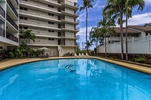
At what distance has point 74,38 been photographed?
41.6m

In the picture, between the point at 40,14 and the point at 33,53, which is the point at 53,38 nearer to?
the point at 40,14

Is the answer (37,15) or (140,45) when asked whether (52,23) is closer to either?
(37,15)

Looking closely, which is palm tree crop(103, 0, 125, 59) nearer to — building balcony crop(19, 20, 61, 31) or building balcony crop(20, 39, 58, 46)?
building balcony crop(19, 20, 61, 31)

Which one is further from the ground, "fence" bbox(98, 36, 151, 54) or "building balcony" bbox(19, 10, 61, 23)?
"building balcony" bbox(19, 10, 61, 23)

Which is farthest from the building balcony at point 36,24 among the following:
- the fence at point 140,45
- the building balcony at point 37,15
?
the fence at point 140,45

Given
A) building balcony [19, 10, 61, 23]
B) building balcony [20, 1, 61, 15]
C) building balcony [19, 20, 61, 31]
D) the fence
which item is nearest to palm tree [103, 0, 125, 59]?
the fence

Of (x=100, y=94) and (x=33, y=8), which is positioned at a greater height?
(x=33, y=8)

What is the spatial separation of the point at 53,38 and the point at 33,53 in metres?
9.72

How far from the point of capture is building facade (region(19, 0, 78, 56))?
34938 mm

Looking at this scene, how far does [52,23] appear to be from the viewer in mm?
39594

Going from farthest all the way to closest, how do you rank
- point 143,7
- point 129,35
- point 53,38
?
point 53,38 < point 129,35 < point 143,7

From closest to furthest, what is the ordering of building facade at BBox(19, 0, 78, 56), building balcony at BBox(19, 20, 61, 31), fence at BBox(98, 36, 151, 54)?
fence at BBox(98, 36, 151, 54) → building balcony at BBox(19, 20, 61, 31) → building facade at BBox(19, 0, 78, 56)

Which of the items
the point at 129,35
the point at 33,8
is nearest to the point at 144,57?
the point at 129,35

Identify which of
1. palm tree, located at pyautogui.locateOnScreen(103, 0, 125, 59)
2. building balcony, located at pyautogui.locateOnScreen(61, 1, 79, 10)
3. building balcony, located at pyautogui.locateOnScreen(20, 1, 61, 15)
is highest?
building balcony, located at pyautogui.locateOnScreen(61, 1, 79, 10)
